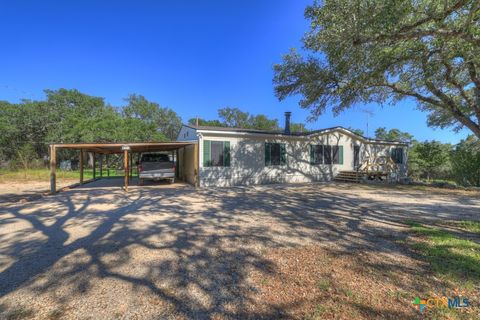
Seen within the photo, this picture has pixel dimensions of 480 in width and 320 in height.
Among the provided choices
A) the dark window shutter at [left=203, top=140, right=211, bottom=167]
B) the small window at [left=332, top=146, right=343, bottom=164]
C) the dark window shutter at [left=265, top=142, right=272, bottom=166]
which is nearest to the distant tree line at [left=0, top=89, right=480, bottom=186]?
the small window at [left=332, top=146, right=343, bottom=164]

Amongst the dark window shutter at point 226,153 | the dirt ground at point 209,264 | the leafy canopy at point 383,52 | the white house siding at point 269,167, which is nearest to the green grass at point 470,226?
the dirt ground at point 209,264

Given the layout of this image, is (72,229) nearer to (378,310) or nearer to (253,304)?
(253,304)

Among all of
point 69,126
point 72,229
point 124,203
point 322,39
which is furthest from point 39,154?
point 322,39

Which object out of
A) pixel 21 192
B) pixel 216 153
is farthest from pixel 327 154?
pixel 21 192

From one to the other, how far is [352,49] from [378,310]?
533 centimetres

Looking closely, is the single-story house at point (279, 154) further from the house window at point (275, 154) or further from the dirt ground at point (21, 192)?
the dirt ground at point (21, 192)

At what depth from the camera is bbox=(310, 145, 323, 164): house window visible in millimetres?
14703

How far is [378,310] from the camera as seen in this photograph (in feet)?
7.63

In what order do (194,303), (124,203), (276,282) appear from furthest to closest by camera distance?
(124,203), (276,282), (194,303)

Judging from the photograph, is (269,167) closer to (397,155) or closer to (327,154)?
(327,154)

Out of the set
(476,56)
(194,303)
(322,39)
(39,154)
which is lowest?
(194,303)

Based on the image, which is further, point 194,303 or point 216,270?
point 216,270

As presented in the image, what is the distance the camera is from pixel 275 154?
13.6 meters

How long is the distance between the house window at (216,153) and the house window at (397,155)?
12.3m
